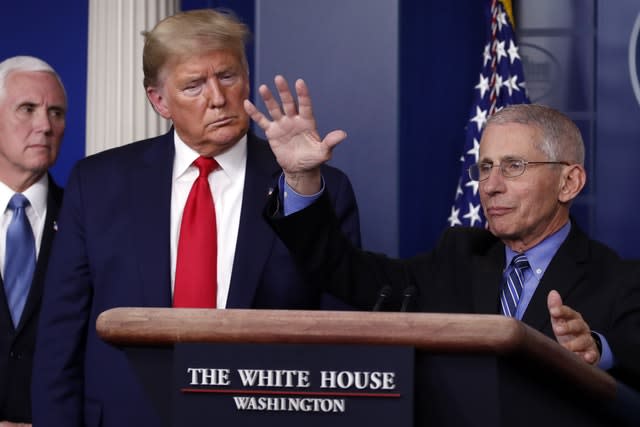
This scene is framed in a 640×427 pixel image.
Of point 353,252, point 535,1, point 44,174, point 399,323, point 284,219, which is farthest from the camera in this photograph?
point 535,1

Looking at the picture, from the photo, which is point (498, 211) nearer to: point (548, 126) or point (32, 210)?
point (548, 126)

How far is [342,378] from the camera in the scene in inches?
63.5

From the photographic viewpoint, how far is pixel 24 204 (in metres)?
3.36

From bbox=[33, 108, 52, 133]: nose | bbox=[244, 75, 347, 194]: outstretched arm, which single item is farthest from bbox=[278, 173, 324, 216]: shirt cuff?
bbox=[33, 108, 52, 133]: nose

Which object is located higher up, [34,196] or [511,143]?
[511,143]

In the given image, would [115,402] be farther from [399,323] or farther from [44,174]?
[399,323]

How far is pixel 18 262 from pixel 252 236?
3.00ft

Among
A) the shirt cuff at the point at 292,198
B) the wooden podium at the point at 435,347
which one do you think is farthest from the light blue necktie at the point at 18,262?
the wooden podium at the point at 435,347

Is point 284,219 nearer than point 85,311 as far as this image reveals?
Yes

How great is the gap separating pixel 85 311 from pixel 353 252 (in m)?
0.69

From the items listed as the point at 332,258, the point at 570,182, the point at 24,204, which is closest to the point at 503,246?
the point at 570,182

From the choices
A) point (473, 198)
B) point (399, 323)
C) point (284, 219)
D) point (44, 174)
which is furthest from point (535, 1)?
point (399, 323)

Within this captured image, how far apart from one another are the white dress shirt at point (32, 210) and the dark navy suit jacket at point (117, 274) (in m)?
0.54

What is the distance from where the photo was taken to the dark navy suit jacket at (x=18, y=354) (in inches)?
125
